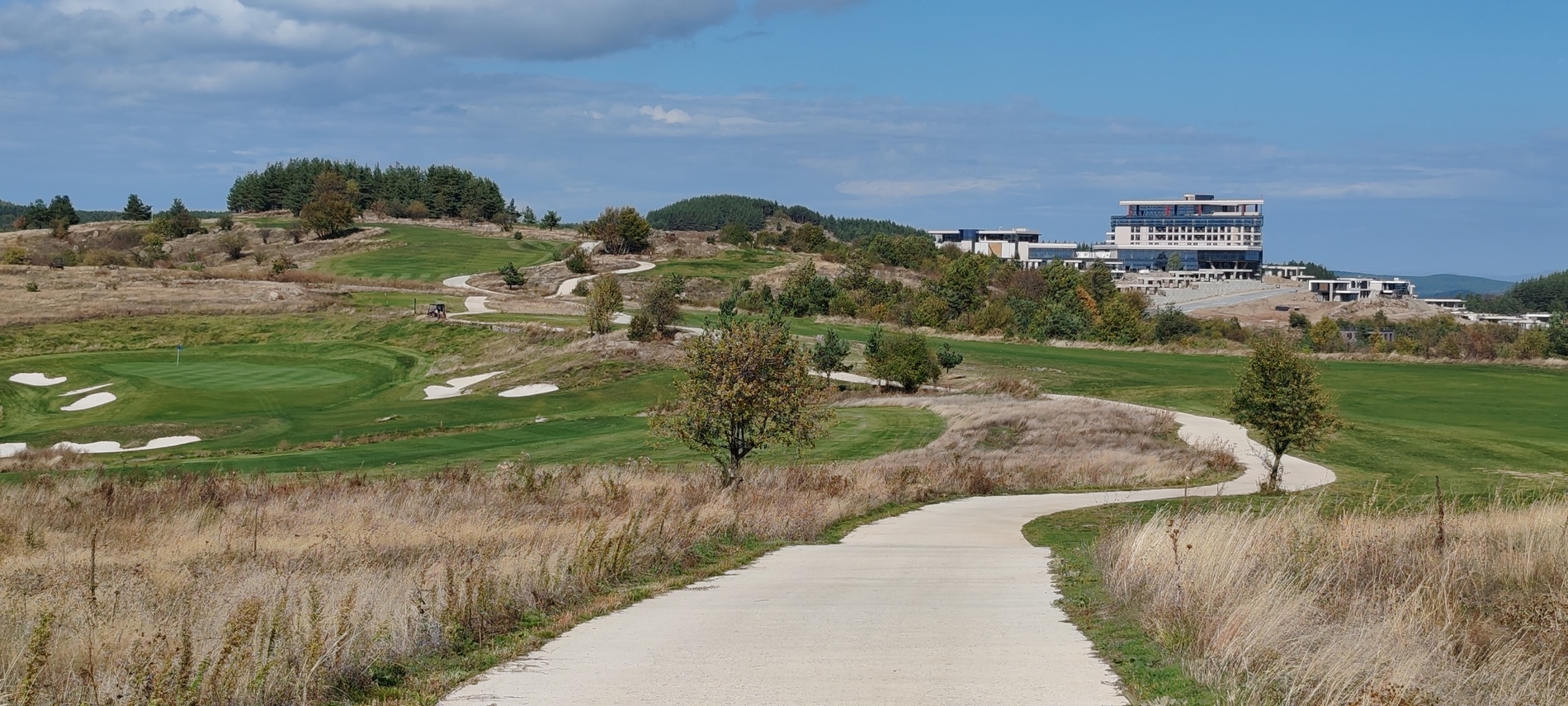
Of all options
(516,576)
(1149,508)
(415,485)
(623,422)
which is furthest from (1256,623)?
(623,422)

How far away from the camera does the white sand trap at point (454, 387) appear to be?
171ft

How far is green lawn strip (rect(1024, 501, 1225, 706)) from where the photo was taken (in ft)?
25.7

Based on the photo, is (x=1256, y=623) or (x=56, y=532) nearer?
(x=1256, y=623)

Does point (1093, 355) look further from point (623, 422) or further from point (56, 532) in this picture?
point (56, 532)

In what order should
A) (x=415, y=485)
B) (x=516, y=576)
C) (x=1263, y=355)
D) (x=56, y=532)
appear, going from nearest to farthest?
(x=516, y=576)
(x=56, y=532)
(x=415, y=485)
(x=1263, y=355)

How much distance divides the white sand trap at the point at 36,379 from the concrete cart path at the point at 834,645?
165 feet

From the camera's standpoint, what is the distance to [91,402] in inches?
1924

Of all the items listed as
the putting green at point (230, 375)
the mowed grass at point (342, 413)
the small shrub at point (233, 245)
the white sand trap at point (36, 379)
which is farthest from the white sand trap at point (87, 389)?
the small shrub at point (233, 245)

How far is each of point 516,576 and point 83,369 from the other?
180ft

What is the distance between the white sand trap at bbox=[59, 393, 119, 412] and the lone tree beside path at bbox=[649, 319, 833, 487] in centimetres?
3431

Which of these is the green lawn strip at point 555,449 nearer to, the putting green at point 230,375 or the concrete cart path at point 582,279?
the putting green at point 230,375

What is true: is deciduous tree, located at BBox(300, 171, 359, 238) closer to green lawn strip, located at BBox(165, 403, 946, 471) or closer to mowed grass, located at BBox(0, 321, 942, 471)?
mowed grass, located at BBox(0, 321, 942, 471)

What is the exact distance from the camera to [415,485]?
21156 millimetres

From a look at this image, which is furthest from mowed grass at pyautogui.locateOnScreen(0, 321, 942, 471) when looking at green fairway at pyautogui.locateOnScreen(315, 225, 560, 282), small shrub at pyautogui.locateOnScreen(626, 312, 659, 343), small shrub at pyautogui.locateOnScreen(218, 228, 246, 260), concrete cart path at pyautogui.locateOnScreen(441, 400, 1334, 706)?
small shrub at pyautogui.locateOnScreen(218, 228, 246, 260)
